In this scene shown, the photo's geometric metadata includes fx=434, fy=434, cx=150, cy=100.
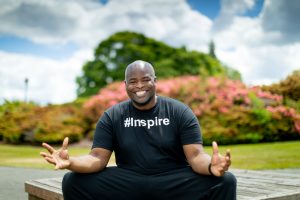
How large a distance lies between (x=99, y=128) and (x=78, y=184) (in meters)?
0.43

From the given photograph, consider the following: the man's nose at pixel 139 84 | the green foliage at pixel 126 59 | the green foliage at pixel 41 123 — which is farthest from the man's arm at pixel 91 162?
the green foliage at pixel 126 59

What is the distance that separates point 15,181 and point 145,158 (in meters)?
4.76

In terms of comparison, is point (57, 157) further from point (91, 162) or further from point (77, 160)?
point (91, 162)

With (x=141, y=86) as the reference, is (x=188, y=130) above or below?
below

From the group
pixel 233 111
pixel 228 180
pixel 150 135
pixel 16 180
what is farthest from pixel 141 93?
pixel 233 111

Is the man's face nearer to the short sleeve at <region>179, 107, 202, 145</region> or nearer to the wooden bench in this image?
the short sleeve at <region>179, 107, 202, 145</region>

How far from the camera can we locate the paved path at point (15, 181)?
5699 mm

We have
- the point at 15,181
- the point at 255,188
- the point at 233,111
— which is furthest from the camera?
the point at 233,111

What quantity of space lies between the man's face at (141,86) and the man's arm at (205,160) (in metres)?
0.43

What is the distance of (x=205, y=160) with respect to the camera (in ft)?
9.31

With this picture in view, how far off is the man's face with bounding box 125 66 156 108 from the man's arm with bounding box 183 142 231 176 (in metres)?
0.43

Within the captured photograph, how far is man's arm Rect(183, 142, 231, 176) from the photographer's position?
2.64 metres

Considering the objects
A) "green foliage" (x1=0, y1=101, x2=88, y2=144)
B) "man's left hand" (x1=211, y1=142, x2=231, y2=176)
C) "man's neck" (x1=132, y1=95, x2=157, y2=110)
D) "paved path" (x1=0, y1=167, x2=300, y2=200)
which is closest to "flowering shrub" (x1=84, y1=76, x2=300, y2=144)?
"green foliage" (x1=0, y1=101, x2=88, y2=144)

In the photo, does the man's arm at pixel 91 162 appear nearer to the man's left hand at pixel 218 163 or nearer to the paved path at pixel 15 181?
the man's left hand at pixel 218 163
